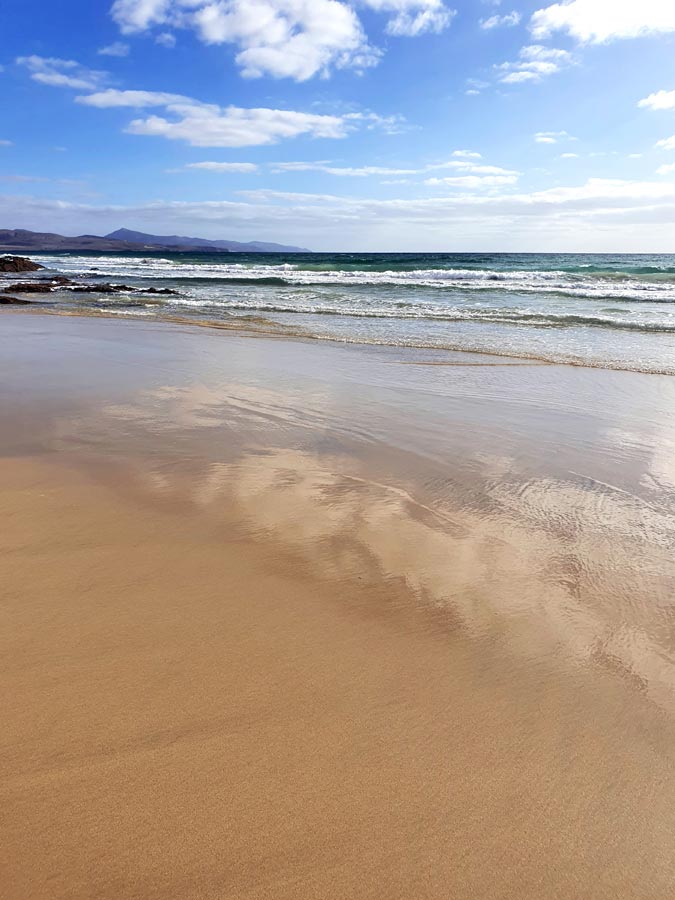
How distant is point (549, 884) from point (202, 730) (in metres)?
1.09

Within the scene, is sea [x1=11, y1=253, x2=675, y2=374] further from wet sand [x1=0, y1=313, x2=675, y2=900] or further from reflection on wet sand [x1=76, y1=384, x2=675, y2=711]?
wet sand [x1=0, y1=313, x2=675, y2=900]

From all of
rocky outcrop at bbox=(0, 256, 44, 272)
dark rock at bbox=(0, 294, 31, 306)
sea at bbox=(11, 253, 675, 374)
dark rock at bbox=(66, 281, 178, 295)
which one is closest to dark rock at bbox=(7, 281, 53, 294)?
dark rock at bbox=(66, 281, 178, 295)

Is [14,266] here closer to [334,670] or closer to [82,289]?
[82,289]

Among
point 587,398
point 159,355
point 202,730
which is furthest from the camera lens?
point 159,355

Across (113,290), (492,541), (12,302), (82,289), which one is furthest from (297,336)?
(82,289)

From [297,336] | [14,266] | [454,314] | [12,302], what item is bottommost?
[297,336]

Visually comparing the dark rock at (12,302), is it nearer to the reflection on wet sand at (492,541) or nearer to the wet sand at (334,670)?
the wet sand at (334,670)

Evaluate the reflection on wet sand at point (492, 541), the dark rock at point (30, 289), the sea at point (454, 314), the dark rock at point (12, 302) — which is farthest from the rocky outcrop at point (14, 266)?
the reflection on wet sand at point (492, 541)

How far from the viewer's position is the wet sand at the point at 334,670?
5.03 feet

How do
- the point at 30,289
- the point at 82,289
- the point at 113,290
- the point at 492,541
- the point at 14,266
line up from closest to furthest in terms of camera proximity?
the point at 492,541 < the point at 30,289 < the point at 113,290 < the point at 82,289 < the point at 14,266

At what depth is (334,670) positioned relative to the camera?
2.17 metres

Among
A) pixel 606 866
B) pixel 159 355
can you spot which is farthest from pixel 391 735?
pixel 159 355

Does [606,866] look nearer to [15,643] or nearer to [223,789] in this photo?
[223,789]

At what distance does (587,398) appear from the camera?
674 cm
